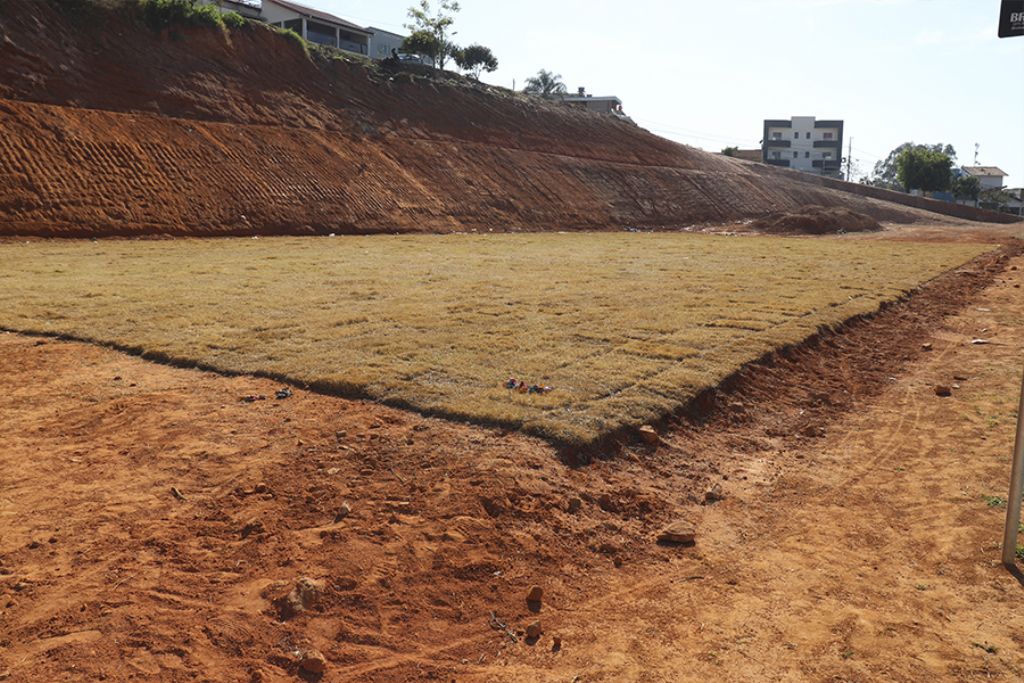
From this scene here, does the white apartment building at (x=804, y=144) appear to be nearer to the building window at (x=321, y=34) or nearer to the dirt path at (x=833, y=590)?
the building window at (x=321, y=34)

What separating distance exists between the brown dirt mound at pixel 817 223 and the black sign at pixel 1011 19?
123ft

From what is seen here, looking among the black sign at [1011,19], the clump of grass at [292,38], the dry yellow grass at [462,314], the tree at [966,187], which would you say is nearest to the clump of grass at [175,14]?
the clump of grass at [292,38]

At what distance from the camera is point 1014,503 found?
469cm

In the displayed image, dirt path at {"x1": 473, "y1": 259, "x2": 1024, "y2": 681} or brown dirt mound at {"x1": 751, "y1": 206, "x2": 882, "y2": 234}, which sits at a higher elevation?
brown dirt mound at {"x1": 751, "y1": 206, "x2": 882, "y2": 234}

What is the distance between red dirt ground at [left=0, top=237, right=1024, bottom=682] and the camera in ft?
12.5

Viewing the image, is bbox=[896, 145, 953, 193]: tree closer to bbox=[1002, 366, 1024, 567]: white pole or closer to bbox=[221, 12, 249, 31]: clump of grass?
bbox=[221, 12, 249, 31]: clump of grass

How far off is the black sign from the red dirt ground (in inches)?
128

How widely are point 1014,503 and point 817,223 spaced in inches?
1524

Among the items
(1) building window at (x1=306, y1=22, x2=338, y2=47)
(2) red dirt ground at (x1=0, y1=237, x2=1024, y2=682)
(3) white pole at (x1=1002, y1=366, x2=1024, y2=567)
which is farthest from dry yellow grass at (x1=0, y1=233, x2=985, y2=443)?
(1) building window at (x1=306, y1=22, x2=338, y2=47)

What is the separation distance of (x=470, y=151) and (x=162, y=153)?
697 inches

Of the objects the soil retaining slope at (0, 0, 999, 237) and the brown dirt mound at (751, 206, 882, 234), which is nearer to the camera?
the soil retaining slope at (0, 0, 999, 237)

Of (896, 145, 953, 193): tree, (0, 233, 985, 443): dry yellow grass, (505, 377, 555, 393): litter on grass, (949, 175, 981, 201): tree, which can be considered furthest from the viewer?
(949, 175, 981, 201): tree

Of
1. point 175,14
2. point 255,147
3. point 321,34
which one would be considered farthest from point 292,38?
point 321,34

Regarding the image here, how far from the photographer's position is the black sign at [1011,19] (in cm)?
433
